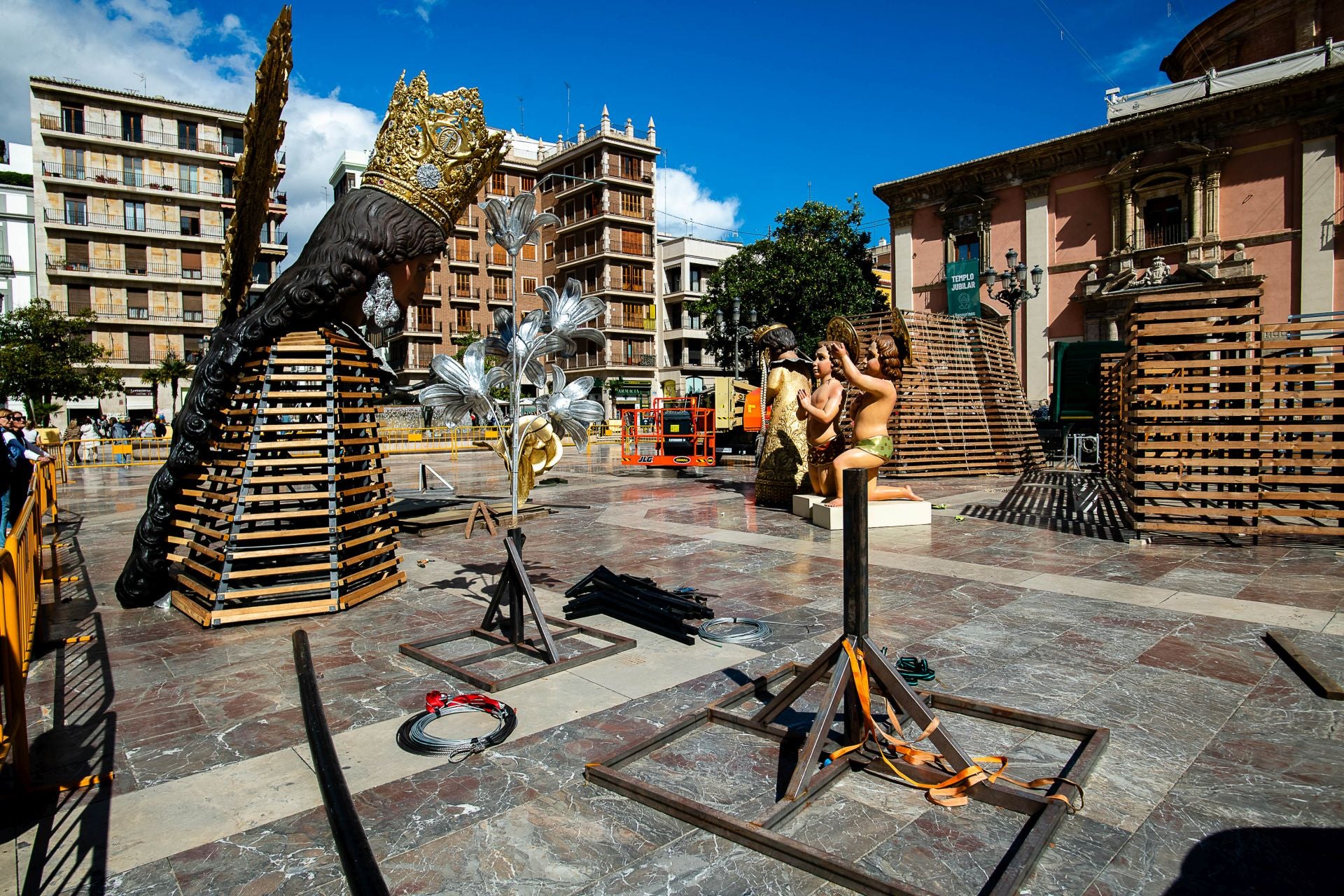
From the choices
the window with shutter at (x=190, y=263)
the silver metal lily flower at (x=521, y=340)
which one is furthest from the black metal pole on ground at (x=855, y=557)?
the window with shutter at (x=190, y=263)

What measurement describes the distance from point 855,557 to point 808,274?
116 feet

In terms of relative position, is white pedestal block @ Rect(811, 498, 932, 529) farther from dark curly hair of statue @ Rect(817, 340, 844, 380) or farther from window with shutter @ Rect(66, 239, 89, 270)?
window with shutter @ Rect(66, 239, 89, 270)

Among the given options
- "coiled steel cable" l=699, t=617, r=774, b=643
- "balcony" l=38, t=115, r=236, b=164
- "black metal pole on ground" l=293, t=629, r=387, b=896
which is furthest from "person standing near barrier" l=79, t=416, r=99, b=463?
"coiled steel cable" l=699, t=617, r=774, b=643

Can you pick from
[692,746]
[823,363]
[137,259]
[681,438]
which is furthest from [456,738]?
[137,259]

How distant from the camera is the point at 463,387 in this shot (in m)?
5.57

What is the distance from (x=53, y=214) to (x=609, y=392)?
33.4m

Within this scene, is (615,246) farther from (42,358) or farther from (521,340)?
(521,340)

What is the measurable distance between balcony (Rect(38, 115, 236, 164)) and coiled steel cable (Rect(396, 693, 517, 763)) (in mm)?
55011

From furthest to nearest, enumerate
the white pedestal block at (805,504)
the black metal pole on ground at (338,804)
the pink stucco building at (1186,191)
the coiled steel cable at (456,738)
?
the pink stucco building at (1186,191)
the white pedestal block at (805,504)
the coiled steel cable at (456,738)
the black metal pole on ground at (338,804)

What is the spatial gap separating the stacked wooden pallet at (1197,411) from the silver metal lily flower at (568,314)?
656 cm

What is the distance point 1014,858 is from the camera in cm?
249

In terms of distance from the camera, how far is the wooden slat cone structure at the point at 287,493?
233 inches

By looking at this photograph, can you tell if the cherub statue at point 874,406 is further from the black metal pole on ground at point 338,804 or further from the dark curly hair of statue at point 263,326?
the black metal pole on ground at point 338,804

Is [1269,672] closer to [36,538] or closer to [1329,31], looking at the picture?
[36,538]
